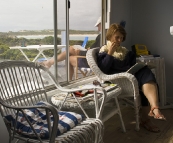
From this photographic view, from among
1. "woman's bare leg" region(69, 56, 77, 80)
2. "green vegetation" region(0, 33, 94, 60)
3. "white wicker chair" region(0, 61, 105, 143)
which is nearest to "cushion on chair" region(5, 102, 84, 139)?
"white wicker chair" region(0, 61, 105, 143)

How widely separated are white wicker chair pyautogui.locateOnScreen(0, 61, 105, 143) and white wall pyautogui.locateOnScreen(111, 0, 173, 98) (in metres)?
2.08

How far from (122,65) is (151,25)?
4.60ft

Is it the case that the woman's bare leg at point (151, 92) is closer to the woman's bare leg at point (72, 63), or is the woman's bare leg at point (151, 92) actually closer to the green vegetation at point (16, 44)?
the woman's bare leg at point (72, 63)

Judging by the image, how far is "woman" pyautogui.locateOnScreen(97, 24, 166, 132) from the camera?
111 inches

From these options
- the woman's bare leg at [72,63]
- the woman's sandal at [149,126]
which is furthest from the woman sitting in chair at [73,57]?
the woman's sandal at [149,126]

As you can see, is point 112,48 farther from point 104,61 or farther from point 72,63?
point 72,63

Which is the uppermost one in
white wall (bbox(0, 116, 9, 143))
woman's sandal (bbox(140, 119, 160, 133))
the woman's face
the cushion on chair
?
the woman's face

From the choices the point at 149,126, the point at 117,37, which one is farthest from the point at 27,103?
the point at 149,126

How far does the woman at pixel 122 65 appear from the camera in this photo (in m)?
2.82

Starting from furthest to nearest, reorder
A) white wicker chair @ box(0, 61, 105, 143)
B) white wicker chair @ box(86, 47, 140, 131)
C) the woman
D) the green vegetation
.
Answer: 1. the woman
2. white wicker chair @ box(86, 47, 140, 131)
3. the green vegetation
4. white wicker chair @ box(0, 61, 105, 143)

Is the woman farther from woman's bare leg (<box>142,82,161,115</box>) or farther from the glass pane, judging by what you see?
the glass pane

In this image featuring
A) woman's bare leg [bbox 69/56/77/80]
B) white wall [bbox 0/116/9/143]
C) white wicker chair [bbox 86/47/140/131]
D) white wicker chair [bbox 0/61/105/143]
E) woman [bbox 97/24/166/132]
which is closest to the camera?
white wicker chair [bbox 0/61/105/143]

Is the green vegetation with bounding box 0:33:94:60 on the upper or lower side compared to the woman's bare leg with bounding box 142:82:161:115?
upper

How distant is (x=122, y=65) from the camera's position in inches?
117
